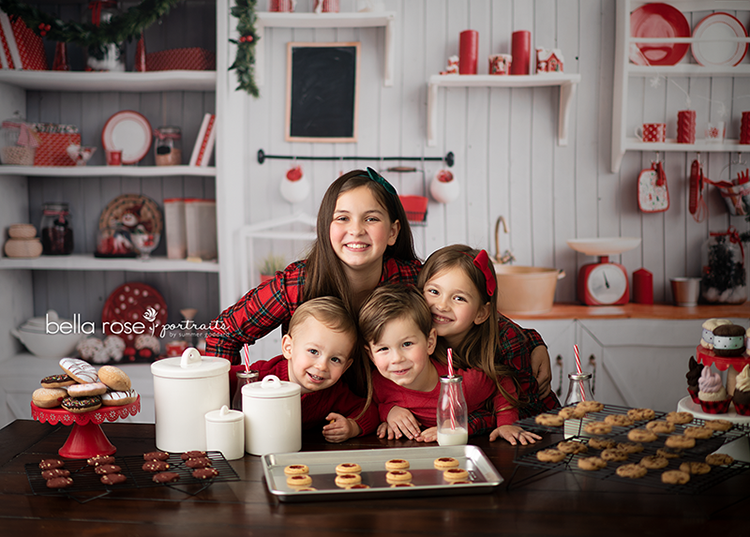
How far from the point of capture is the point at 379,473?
123 cm

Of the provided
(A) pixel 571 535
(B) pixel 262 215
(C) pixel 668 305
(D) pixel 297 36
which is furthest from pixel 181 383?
(C) pixel 668 305

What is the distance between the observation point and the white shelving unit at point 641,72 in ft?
10.8

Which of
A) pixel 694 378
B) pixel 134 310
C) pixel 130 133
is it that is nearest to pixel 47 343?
pixel 134 310

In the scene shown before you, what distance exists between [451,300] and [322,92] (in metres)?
2.19

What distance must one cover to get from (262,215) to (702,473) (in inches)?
107

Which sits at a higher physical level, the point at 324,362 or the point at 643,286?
the point at 324,362

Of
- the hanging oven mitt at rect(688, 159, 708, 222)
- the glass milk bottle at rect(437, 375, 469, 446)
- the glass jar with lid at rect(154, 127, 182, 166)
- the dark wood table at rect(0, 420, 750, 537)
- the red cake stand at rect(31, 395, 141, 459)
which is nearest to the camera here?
the dark wood table at rect(0, 420, 750, 537)

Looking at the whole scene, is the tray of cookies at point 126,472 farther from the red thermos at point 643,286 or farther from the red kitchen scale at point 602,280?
the red thermos at point 643,286

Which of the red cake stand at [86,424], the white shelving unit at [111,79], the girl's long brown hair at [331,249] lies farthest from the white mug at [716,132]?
the red cake stand at [86,424]

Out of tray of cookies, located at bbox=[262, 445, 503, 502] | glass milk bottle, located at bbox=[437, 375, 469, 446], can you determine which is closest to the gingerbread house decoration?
glass milk bottle, located at bbox=[437, 375, 469, 446]

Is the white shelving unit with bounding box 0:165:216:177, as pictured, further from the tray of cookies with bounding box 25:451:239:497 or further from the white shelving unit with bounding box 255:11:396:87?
the tray of cookies with bounding box 25:451:239:497

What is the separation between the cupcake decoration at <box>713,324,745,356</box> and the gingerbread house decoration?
221 centimetres

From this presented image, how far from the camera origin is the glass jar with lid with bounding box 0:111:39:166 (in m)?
3.18

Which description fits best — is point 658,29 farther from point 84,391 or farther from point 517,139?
point 84,391
